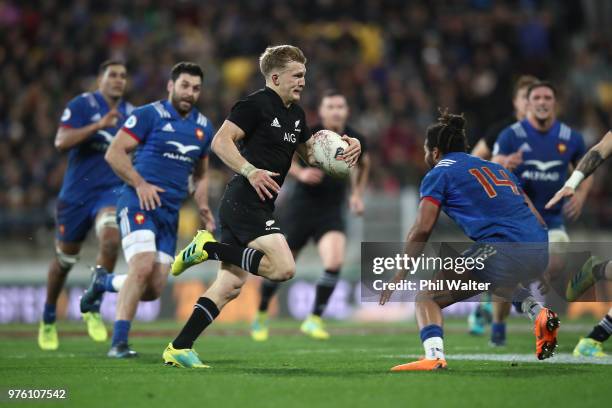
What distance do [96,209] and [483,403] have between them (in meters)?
6.11

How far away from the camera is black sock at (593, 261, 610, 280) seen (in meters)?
8.84

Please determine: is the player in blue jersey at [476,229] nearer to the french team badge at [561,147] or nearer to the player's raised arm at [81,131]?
the french team badge at [561,147]

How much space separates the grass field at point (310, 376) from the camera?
637cm

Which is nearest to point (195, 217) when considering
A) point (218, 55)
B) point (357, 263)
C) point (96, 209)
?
point (357, 263)

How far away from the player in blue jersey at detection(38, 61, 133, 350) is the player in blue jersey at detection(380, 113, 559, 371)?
4258mm

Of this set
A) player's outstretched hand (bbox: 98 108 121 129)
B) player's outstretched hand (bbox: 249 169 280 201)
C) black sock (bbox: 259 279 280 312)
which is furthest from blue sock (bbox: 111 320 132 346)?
black sock (bbox: 259 279 280 312)

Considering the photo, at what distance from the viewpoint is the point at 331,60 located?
21.2 m

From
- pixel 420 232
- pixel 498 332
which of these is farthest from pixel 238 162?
pixel 498 332

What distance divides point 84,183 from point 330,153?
395cm

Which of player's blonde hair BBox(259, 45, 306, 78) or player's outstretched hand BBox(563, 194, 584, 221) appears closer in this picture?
player's blonde hair BBox(259, 45, 306, 78)

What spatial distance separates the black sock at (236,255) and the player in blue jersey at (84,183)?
3111 millimetres

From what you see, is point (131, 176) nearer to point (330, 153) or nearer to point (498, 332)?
point (330, 153)

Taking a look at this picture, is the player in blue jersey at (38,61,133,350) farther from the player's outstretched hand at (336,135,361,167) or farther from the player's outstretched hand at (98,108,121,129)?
the player's outstretched hand at (336,135,361,167)

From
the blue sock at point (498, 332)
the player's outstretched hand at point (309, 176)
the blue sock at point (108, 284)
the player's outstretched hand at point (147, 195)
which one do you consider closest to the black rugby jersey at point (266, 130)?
the player's outstretched hand at point (147, 195)
